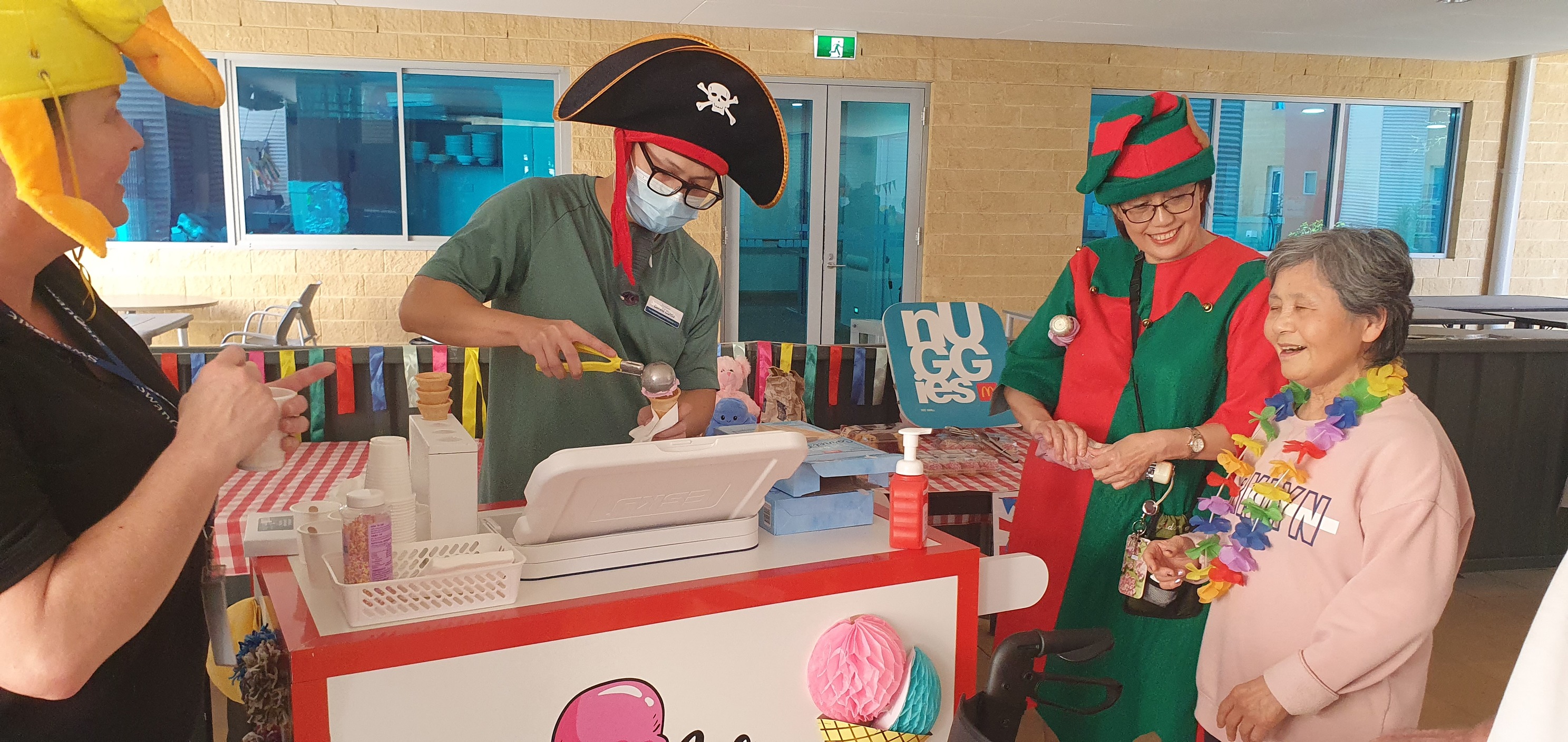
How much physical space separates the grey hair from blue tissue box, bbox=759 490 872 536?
2.59 ft

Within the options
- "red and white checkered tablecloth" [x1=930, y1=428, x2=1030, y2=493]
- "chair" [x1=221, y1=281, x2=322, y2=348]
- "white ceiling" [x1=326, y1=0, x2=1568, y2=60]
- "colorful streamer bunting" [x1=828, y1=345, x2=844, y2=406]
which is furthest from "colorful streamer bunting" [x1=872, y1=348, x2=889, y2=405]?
"chair" [x1=221, y1=281, x2=322, y2=348]

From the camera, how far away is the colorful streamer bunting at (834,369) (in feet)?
13.8

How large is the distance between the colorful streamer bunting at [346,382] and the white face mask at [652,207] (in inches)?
93.7

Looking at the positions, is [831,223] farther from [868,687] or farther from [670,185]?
[868,687]

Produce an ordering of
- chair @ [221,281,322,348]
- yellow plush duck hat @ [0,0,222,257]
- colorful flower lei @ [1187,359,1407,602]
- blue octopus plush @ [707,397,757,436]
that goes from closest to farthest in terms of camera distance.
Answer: yellow plush duck hat @ [0,0,222,257] < colorful flower lei @ [1187,359,1407,602] < blue octopus plush @ [707,397,757,436] < chair @ [221,281,322,348]

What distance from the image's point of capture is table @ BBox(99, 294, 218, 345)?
5688 millimetres

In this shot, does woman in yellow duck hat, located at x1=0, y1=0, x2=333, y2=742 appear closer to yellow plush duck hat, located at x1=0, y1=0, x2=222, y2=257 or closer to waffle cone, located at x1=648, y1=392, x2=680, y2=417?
yellow plush duck hat, located at x1=0, y1=0, x2=222, y2=257

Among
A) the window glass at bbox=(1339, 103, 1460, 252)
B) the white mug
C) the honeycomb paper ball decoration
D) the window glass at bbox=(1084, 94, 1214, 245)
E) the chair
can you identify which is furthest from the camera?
the window glass at bbox=(1339, 103, 1460, 252)

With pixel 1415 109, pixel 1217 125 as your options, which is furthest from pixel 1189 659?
pixel 1415 109

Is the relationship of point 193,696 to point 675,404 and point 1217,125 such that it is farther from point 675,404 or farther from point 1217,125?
point 1217,125

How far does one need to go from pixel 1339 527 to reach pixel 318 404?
3.55 meters

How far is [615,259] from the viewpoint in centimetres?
187

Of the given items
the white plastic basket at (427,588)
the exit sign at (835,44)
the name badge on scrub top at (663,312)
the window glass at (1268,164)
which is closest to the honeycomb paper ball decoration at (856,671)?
the white plastic basket at (427,588)

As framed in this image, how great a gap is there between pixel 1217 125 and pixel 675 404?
24.8 ft
